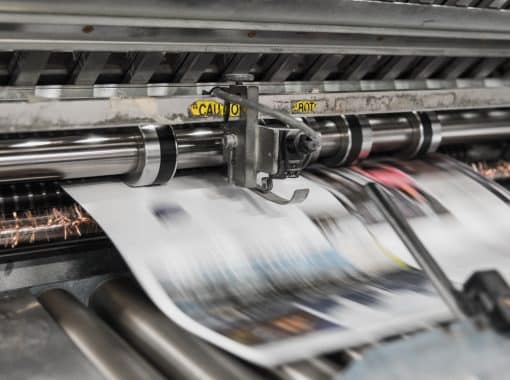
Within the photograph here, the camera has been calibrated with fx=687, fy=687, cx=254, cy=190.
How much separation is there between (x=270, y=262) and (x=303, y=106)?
623mm

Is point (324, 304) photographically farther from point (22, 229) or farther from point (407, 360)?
point (22, 229)

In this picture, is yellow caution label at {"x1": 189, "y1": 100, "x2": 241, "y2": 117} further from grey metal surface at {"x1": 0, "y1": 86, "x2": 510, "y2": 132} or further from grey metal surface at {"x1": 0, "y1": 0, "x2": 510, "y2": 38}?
grey metal surface at {"x1": 0, "y1": 0, "x2": 510, "y2": 38}

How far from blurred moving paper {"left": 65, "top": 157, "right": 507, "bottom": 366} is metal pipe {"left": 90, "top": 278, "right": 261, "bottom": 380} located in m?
0.04

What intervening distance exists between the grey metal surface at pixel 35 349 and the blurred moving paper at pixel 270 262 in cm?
21

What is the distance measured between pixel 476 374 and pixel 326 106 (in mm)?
1238

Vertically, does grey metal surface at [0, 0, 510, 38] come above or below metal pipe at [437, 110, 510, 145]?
above

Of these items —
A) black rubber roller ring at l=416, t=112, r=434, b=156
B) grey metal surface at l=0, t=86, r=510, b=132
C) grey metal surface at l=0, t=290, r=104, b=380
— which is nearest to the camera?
grey metal surface at l=0, t=290, r=104, b=380

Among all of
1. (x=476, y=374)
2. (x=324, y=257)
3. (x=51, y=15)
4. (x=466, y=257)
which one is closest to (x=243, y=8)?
(x=51, y=15)

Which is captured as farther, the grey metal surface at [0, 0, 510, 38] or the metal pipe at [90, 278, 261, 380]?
the grey metal surface at [0, 0, 510, 38]

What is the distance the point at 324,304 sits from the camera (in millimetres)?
1508

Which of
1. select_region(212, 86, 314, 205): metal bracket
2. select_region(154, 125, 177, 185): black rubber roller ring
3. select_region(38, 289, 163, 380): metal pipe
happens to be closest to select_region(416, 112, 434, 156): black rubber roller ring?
select_region(212, 86, 314, 205): metal bracket

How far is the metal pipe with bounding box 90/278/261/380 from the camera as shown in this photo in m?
1.29

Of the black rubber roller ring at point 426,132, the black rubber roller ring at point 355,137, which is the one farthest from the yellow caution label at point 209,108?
the black rubber roller ring at point 426,132

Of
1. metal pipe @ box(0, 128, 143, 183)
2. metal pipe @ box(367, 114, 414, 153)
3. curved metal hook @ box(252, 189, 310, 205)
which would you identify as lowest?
curved metal hook @ box(252, 189, 310, 205)
